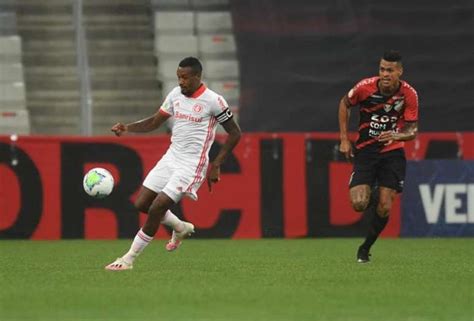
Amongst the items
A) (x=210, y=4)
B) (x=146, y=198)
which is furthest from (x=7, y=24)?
(x=146, y=198)

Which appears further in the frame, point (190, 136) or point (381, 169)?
point (381, 169)

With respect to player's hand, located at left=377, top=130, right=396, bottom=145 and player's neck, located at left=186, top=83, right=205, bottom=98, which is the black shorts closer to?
player's hand, located at left=377, top=130, right=396, bottom=145

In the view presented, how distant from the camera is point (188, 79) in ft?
36.6

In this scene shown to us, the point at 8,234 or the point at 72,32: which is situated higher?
the point at 72,32

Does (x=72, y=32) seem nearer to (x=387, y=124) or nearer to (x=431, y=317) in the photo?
(x=387, y=124)

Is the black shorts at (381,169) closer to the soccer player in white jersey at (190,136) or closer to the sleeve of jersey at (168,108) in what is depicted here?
the soccer player in white jersey at (190,136)

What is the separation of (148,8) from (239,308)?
41.6 feet

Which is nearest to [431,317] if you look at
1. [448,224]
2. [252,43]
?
[448,224]

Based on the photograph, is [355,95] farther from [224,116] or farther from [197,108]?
[197,108]

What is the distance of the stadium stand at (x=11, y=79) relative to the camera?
1800 centimetres

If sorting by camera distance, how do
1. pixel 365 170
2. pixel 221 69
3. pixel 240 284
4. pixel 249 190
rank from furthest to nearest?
1. pixel 221 69
2. pixel 249 190
3. pixel 365 170
4. pixel 240 284

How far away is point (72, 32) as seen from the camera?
1991cm

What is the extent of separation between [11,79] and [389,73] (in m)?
8.40

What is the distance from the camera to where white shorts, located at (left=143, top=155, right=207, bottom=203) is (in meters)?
11.1
